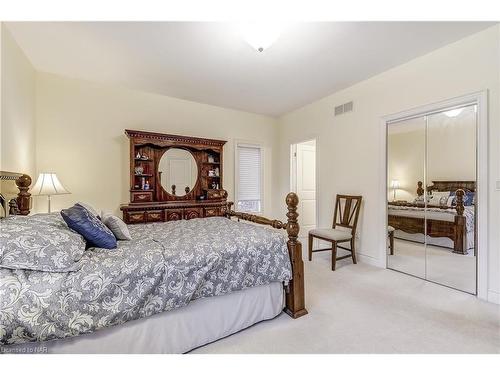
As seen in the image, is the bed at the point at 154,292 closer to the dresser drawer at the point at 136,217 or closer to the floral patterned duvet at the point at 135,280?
the floral patterned duvet at the point at 135,280

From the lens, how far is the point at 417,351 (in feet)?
5.39

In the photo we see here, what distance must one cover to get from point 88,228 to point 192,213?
2.37 metres

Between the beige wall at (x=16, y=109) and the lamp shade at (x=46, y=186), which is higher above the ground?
the beige wall at (x=16, y=109)

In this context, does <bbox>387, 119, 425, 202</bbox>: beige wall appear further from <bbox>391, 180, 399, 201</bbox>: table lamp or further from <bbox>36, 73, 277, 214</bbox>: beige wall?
<bbox>36, 73, 277, 214</bbox>: beige wall

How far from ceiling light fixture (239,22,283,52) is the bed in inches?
56.6

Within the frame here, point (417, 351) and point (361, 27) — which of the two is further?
point (361, 27)

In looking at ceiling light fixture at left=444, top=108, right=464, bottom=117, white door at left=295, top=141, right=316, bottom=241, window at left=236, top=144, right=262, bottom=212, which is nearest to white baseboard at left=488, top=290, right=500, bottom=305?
ceiling light fixture at left=444, top=108, right=464, bottom=117

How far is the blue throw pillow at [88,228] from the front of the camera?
1616 mm

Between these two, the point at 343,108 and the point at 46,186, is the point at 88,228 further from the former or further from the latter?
the point at 343,108

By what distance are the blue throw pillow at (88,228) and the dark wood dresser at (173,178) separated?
186cm

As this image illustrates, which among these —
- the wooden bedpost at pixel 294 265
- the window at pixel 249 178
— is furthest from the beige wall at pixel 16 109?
the window at pixel 249 178
